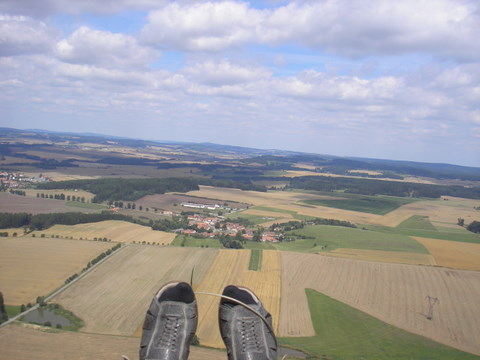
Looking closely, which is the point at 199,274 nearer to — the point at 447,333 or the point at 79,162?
the point at 447,333

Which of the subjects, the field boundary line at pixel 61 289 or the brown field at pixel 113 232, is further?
the brown field at pixel 113 232

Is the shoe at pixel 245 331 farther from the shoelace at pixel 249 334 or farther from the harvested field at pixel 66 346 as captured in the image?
the harvested field at pixel 66 346

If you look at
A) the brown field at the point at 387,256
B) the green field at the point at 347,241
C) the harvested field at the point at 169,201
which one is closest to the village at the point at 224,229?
the green field at the point at 347,241

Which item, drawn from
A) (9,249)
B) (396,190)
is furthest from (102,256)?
(396,190)

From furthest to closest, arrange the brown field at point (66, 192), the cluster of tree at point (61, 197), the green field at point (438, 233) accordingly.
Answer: the brown field at point (66, 192) → the cluster of tree at point (61, 197) → the green field at point (438, 233)

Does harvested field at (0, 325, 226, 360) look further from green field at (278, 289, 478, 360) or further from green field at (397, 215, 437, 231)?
green field at (397, 215, 437, 231)

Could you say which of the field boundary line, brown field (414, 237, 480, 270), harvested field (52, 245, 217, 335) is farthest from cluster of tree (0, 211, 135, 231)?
brown field (414, 237, 480, 270)

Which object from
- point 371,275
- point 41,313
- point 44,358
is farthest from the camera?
point 371,275
